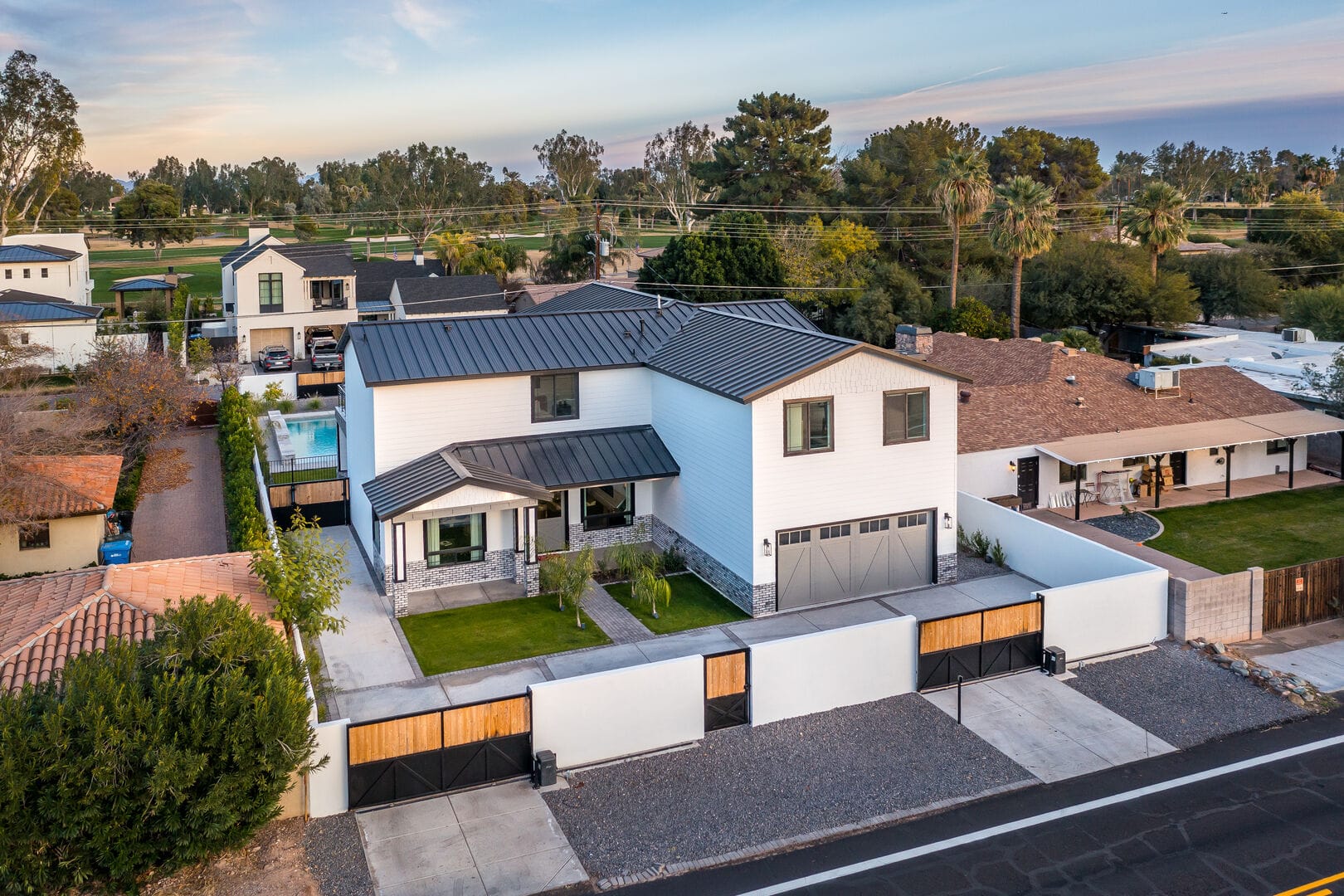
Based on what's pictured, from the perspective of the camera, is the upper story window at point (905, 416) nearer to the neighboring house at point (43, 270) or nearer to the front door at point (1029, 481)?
the front door at point (1029, 481)

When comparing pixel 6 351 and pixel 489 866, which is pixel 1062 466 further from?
pixel 6 351

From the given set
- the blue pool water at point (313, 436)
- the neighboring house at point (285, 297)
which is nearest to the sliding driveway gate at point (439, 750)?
the blue pool water at point (313, 436)

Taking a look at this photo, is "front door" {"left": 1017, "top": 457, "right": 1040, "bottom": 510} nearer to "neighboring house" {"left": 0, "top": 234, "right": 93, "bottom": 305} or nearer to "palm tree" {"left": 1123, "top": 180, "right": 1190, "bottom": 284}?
"palm tree" {"left": 1123, "top": 180, "right": 1190, "bottom": 284}

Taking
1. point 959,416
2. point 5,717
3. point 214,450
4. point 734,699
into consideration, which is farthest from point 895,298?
point 5,717

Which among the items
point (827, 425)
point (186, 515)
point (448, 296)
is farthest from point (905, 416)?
point (448, 296)

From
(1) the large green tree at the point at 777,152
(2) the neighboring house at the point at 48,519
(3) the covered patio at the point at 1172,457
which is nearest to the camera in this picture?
(2) the neighboring house at the point at 48,519
